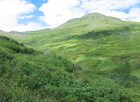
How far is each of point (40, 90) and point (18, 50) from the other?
13393mm

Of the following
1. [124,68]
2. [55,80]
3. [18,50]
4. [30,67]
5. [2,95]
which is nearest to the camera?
[2,95]

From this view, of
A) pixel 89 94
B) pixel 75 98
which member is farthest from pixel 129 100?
pixel 75 98

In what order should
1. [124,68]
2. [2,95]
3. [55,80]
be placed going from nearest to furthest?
[2,95], [55,80], [124,68]

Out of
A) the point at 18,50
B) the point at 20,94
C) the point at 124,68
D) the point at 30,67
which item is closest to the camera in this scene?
the point at 20,94

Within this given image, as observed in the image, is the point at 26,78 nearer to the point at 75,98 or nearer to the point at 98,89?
the point at 75,98

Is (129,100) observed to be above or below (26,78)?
below

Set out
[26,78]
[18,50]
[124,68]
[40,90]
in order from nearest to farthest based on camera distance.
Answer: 1. [40,90]
2. [26,78]
3. [18,50]
4. [124,68]

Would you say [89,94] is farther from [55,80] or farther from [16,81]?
[16,81]

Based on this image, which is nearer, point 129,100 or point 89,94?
point 89,94

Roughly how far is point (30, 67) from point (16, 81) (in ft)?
12.9

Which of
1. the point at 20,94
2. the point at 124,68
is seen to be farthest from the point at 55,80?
the point at 124,68

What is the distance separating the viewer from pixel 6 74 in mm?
17156

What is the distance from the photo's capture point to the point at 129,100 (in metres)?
21.2

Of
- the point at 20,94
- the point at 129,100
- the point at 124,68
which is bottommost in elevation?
the point at 124,68
